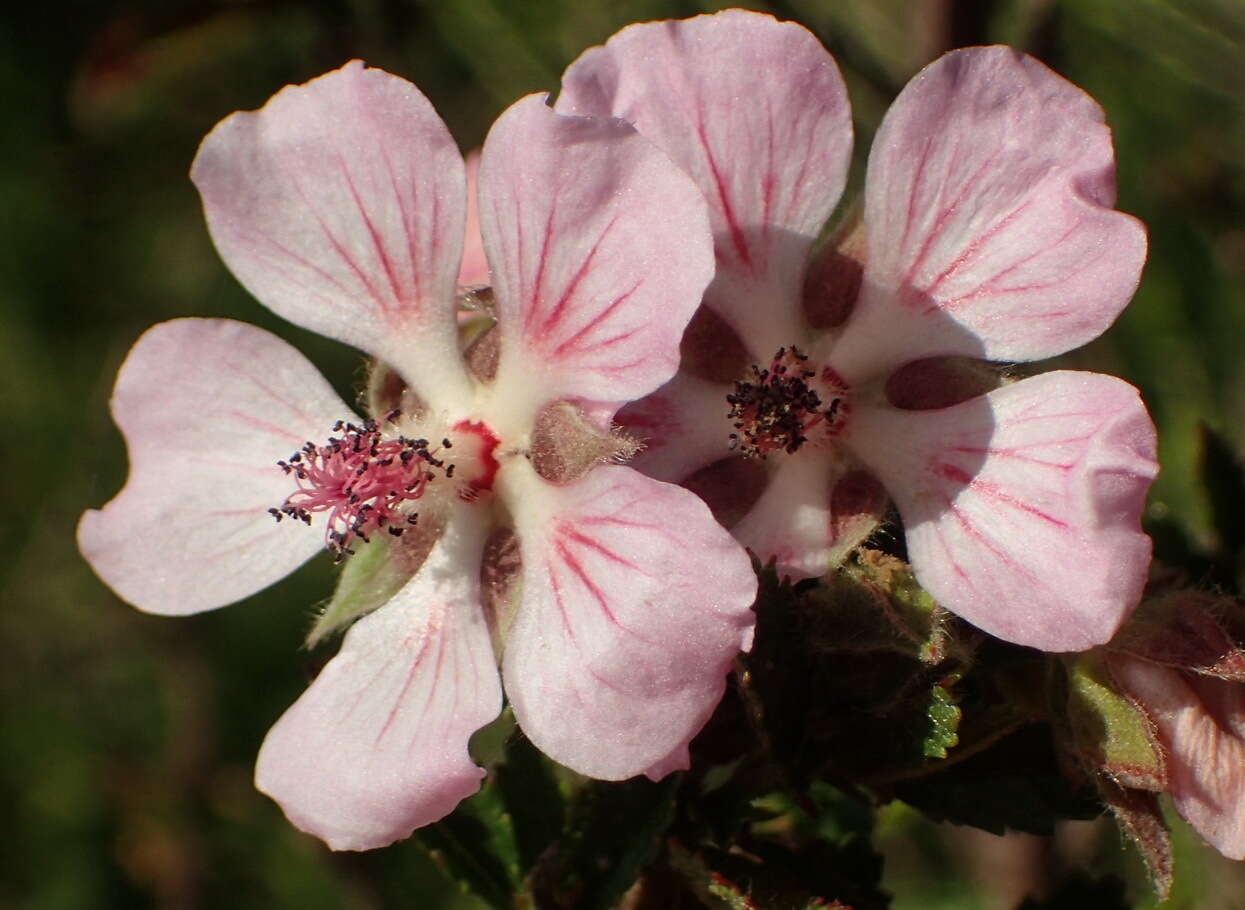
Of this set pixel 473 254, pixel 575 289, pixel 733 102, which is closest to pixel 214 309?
pixel 473 254

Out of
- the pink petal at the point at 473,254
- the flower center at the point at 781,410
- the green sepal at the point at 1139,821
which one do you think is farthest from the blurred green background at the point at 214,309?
the flower center at the point at 781,410

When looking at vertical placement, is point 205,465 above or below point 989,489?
below

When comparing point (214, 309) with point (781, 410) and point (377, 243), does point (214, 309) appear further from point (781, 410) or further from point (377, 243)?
point (781, 410)

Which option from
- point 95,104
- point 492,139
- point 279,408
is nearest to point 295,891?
point 95,104

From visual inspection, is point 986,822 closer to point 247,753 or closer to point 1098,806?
point 1098,806

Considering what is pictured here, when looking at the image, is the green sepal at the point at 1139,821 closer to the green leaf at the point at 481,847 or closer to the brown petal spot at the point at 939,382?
the brown petal spot at the point at 939,382

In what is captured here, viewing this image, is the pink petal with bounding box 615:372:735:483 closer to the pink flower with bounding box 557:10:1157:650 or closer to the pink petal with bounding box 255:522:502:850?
the pink flower with bounding box 557:10:1157:650

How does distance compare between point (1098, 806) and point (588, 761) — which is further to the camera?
point (1098, 806)

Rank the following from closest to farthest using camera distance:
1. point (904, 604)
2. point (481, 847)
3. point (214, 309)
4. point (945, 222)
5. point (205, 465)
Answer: point (904, 604) → point (945, 222) → point (205, 465) → point (481, 847) → point (214, 309)
